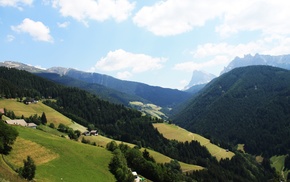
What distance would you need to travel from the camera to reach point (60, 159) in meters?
100

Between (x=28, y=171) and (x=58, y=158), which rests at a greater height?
(x=28, y=171)

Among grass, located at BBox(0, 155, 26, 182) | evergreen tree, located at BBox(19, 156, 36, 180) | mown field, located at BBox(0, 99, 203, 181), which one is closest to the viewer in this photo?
grass, located at BBox(0, 155, 26, 182)

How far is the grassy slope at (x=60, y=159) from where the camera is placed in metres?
88.5

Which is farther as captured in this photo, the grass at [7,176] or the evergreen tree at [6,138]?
the evergreen tree at [6,138]

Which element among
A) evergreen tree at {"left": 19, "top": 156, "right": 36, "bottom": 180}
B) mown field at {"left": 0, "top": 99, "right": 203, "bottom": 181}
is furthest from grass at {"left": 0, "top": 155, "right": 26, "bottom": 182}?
mown field at {"left": 0, "top": 99, "right": 203, "bottom": 181}

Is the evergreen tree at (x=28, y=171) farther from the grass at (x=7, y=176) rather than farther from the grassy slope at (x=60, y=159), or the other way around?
the grassy slope at (x=60, y=159)

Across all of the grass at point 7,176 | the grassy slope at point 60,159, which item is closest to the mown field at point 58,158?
the grassy slope at point 60,159

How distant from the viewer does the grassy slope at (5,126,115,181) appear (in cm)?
8847

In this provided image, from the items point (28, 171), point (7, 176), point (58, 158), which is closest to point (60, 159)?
point (58, 158)

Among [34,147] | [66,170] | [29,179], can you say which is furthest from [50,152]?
[29,179]

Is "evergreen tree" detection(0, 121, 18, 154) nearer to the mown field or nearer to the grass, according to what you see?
the mown field

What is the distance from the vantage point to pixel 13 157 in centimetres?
8950

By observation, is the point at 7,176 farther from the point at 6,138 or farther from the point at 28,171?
the point at 6,138

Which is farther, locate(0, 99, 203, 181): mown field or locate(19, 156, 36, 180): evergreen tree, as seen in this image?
locate(0, 99, 203, 181): mown field
